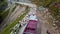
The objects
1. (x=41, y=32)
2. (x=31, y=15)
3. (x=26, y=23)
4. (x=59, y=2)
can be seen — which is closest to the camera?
(x=59, y=2)

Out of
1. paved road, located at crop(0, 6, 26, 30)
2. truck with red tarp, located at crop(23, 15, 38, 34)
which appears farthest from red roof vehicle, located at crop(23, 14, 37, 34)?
paved road, located at crop(0, 6, 26, 30)

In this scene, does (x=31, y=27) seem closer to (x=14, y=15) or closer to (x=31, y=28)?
(x=31, y=28)

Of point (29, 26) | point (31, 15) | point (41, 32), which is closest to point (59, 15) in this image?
point (41, 32)

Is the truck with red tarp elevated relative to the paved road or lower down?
lower down

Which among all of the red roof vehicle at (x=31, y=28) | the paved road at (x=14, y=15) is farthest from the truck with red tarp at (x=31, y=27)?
the paved road at (x=14, y=15)

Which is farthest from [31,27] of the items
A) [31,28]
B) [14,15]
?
[14,15]

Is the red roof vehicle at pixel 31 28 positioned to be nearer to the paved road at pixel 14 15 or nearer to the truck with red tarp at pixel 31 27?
the truck with red tarp at pixel 31 27

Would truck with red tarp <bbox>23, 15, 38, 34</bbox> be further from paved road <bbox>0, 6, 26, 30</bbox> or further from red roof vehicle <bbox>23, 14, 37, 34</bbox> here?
paved road <bbox>0, 6, 26, 30</bbox>

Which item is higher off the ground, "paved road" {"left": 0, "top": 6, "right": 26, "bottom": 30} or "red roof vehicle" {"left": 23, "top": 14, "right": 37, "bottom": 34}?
"paved road" {"left": 0, "top": 6, "right": 26, "bottom": 30}

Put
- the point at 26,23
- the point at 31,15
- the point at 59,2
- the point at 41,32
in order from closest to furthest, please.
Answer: the point at 59,2, the point at 41,32, the point at 26,23, the point at 31,15

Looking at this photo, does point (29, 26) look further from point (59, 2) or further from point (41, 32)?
point (59, 2)

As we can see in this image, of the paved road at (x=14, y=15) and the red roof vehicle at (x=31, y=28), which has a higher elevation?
the paved road at (x=14, y=15)
